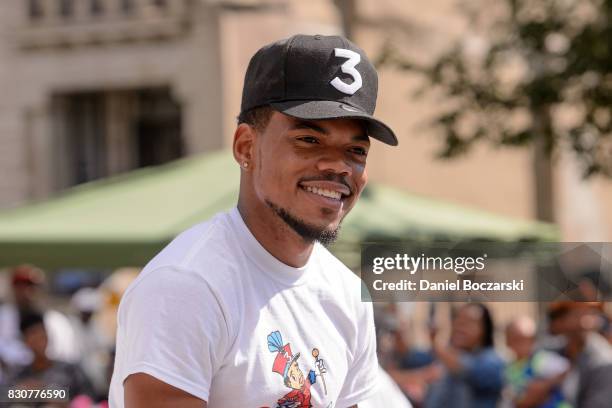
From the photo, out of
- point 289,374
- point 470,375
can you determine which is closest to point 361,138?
point 289,374

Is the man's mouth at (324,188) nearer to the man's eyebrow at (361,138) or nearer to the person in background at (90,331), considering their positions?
the man's eyebrow at (361,138)

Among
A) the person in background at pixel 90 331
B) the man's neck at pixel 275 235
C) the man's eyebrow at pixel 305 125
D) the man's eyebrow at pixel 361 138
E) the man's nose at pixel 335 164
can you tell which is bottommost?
the person in background at pixel 90 331

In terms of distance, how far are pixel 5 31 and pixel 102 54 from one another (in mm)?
1335

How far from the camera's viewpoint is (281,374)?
2.34 metres

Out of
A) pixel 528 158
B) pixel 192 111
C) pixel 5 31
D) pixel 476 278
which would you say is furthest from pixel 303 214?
pixel 528 158

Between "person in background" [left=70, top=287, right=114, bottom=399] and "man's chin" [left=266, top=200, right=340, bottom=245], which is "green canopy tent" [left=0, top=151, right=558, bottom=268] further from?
"man's chin" [left=266, top=200, right=340, bottom=245]

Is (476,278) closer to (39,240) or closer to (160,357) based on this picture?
(160,357)

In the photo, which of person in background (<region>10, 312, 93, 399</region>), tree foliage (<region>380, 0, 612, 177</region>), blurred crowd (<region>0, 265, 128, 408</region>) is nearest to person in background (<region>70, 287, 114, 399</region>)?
blurred crowd (<region>0, 265, 128, 408</region>)

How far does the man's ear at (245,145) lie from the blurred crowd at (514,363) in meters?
2.33

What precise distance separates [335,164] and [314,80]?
7.1 inches

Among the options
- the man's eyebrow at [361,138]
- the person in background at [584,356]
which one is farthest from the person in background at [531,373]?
the man's eyebrow at [361,138]

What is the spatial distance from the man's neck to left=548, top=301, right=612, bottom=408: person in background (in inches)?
111

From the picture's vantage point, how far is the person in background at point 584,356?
17.5 feet

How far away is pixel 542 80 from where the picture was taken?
11.1 metres
